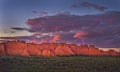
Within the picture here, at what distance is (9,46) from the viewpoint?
7449 mm

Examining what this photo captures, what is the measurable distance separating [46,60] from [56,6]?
2.80 feet

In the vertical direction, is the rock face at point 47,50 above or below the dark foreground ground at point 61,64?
above

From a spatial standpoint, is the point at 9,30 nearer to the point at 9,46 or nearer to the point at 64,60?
the point at 9,46

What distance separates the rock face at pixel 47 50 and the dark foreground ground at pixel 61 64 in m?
0.07

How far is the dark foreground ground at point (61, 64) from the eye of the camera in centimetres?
738

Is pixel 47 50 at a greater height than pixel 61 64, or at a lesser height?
greater

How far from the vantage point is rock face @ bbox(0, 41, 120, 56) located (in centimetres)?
745

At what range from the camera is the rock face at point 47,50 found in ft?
24.5

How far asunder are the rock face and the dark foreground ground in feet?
0.24

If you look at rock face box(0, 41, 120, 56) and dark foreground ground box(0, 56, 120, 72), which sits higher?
rock face box(0, 41, 120, 56)

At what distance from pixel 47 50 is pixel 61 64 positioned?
1.06 ft

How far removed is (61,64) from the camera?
24.2ft

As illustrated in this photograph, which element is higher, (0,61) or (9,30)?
(9,30)

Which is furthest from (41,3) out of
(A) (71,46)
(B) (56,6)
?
(A) (71,46)
